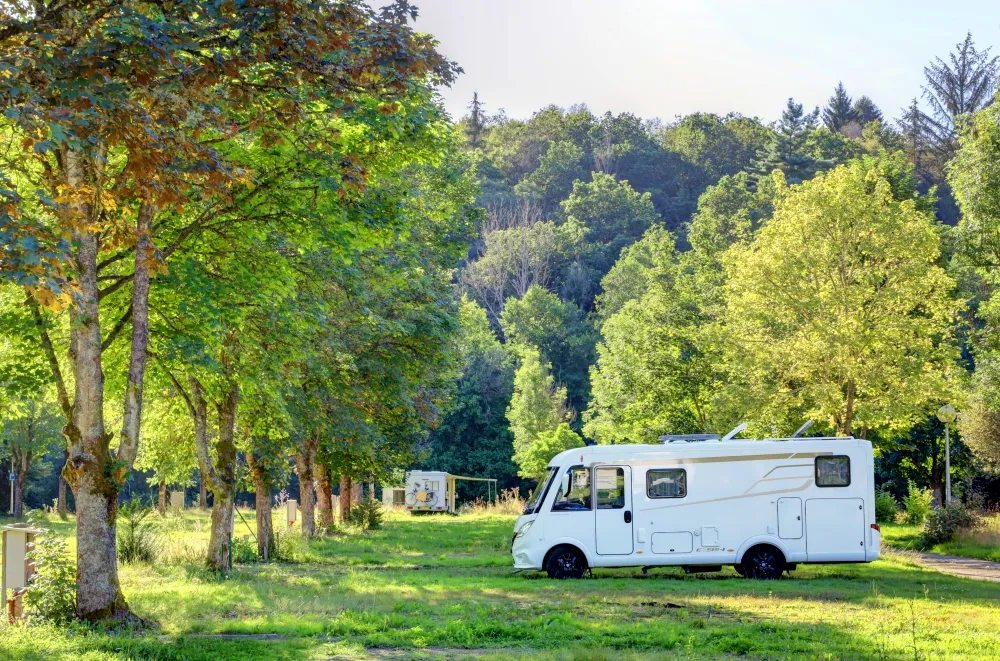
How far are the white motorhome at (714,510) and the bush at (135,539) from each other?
7158 millimetres

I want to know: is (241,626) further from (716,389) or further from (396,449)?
(716,389)

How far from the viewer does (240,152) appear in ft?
44.8

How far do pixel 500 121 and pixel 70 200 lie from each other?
137m

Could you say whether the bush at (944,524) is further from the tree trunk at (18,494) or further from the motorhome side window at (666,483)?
the tree trunk at (18,494)

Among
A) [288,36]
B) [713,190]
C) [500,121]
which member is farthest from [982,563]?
[500,121]

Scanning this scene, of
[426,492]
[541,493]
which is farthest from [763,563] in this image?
[426,492]

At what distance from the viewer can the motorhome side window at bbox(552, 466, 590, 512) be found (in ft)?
65.2

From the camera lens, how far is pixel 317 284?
15.8 m

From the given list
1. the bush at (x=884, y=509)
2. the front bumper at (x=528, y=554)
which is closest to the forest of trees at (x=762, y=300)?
the bush at (x=884, y=509)

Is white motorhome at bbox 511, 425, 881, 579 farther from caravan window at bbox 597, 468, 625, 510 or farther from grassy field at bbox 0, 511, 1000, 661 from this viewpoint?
grassy field at bbox 0, 511, 1000, 661

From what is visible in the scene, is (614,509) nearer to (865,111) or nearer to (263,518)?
(263,518)

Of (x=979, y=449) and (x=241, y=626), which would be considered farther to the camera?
(x=979, y=449)

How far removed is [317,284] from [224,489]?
20.7 ft

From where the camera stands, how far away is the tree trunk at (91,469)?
11.8 m
